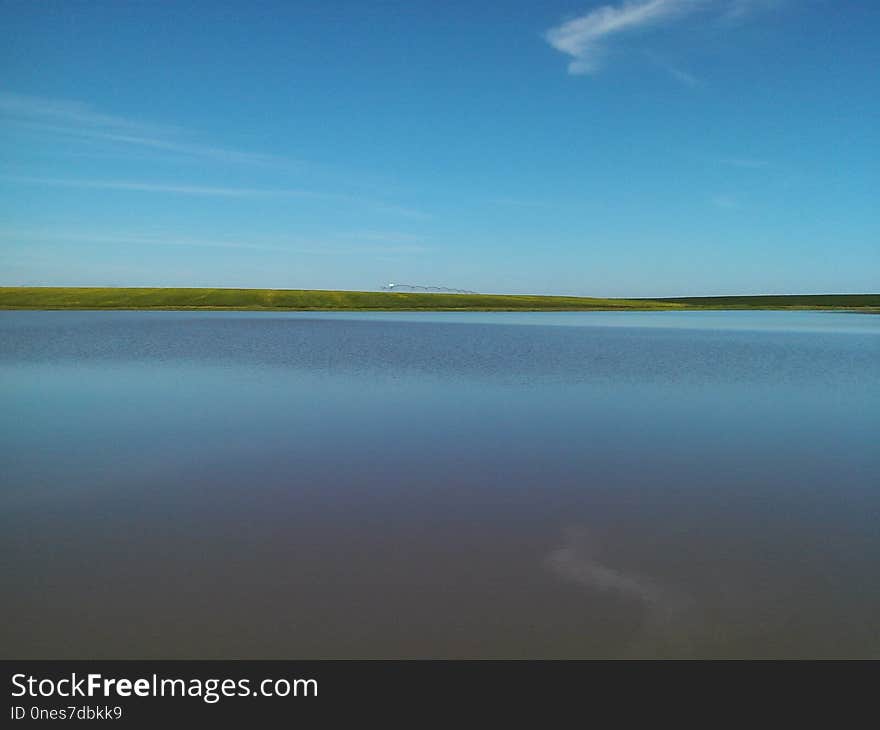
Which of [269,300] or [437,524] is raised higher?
[269,300]

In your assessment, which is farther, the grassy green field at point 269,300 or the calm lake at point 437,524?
Answer: the grassy green field at point 269,300

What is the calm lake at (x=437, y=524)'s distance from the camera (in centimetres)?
493

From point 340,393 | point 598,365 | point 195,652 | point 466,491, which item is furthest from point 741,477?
point 598,365

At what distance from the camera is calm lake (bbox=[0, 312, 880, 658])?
4.93 m

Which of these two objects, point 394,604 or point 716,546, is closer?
point 394,604

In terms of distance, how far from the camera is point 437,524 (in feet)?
23.4

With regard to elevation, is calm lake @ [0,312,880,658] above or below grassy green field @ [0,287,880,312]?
below

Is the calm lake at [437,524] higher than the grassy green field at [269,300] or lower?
lower

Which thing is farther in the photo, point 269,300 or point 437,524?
point 269,300

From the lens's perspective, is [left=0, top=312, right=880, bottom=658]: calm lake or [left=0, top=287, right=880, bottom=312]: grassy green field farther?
[left=0, top=287, right=880, bottom=312]: grassy green field

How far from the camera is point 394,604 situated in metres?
5.30
